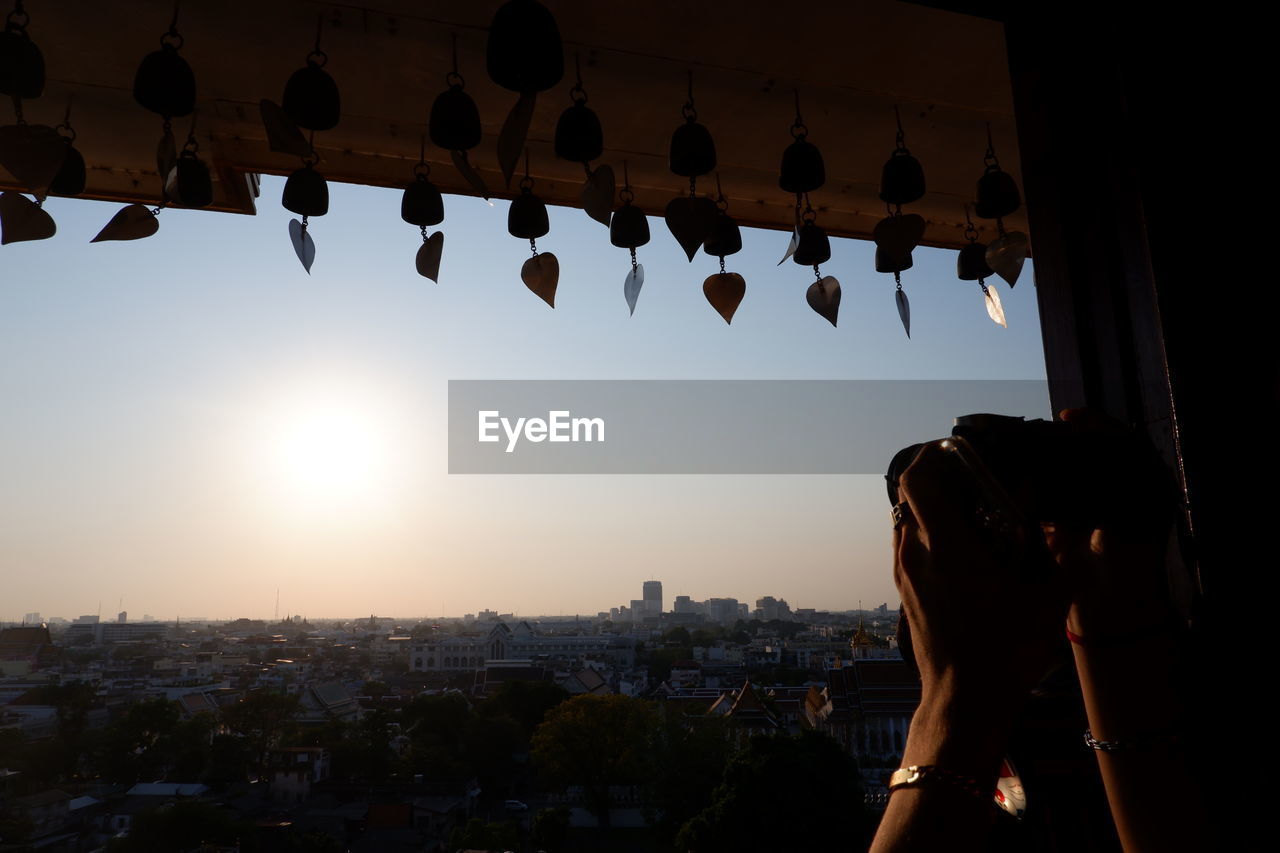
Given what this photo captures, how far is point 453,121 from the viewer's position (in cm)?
84

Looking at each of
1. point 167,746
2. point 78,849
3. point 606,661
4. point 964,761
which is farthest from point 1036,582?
point 606,661

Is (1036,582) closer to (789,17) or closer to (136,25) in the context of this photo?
(789,17)

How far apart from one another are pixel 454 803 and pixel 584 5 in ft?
9.21

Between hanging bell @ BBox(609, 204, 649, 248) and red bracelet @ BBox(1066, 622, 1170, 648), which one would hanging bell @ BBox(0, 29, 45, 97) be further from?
red bracelet @ BBox(1066, 622, 1170, 648)

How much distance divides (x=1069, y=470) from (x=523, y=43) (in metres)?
0.58

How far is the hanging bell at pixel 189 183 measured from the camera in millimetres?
917

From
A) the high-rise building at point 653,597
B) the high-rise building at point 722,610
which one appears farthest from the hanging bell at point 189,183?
the high-rise building at point 653,597

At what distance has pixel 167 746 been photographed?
2.84m

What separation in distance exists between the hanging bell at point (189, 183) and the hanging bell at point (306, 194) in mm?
99

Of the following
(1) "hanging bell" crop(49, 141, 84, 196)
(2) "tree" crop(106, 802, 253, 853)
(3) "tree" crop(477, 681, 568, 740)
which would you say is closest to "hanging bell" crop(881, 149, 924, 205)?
(1) "hanging bell" crop(49, 141, 84, 196)

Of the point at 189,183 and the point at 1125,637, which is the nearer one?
the point at 1125,637

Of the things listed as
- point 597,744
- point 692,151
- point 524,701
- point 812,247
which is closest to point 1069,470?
point 692,151

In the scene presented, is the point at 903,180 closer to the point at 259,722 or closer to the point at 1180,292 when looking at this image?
the point at 1180,292

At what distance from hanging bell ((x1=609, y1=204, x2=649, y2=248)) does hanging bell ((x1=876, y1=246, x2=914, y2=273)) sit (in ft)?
1.28
